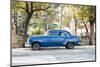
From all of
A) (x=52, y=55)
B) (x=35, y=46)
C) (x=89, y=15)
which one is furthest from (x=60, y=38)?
(x=89, y=15)

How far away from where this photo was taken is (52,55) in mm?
2707

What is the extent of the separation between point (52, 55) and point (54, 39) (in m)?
0.20

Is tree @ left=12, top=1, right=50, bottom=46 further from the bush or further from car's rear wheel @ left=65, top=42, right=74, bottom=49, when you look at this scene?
car's rear wheel @ left=65, top=42, right=74, bottom=49

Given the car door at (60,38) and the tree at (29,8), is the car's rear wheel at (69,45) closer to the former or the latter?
the car door at (60,38)

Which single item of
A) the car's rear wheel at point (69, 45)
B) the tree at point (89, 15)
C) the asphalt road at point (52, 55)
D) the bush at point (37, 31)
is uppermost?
the tree at point (89, 15)

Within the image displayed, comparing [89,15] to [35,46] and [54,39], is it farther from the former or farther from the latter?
[35,46]

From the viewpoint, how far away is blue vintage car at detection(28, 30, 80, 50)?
2.65 metres

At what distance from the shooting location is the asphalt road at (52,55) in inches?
101

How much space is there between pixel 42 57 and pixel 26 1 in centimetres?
72

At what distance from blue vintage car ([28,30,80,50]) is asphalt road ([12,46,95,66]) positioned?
2.2 inches

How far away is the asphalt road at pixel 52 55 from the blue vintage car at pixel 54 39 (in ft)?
0.18

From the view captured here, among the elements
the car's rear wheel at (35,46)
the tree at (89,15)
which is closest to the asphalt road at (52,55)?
the car's rear wheel at (35,46)

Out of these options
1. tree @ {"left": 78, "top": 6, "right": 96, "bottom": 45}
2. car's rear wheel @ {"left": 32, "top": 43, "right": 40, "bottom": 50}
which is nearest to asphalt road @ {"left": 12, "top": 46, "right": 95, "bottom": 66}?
car's rear wheel @ {"left": 32, "top": 43, "right": 40, "bottom": 50}

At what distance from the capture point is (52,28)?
2701mm
